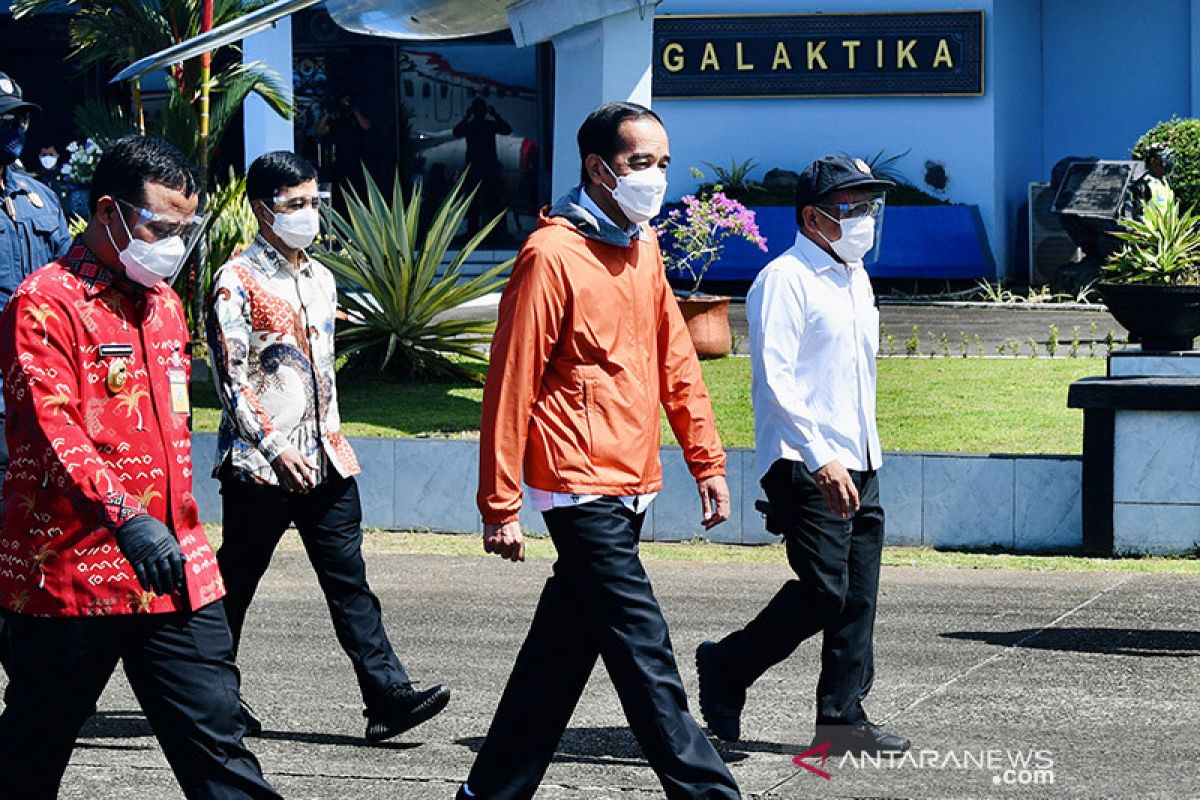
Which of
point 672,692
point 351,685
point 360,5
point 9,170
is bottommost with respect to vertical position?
point 351,685

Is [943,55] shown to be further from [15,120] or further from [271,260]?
[271,260]

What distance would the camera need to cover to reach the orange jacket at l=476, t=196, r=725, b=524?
494cm

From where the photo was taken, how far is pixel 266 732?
651cm

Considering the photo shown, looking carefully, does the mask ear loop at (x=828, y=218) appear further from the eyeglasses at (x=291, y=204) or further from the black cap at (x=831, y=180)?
the eyeglasses at (x=291, y=204)

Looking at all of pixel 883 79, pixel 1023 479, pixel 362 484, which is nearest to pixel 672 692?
pixel 1023 479

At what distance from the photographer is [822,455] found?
5.80m

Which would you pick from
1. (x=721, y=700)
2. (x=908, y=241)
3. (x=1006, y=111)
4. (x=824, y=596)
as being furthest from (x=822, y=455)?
(x=1006, y=111)

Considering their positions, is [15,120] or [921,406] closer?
[15,120]

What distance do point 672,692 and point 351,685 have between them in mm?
2583

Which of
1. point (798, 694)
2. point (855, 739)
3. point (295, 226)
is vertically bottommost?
point (798, 694)

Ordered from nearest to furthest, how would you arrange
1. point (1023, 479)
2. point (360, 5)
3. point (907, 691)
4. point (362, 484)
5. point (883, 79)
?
point (907, 691) < point (1023, 479) < point (362, 484) < point (360, 5) < point (883, 79)

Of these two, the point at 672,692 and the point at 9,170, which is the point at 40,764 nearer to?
the point at 672,692

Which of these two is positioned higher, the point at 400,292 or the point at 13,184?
the point at 13,184

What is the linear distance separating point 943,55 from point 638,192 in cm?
1778
